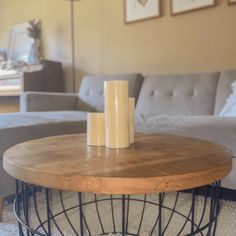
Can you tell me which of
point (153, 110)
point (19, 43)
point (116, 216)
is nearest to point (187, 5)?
point (153, 110)

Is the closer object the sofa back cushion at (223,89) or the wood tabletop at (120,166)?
the wood tabletop at (120,166)

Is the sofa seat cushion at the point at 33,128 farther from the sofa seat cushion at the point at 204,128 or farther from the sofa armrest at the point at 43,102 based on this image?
the sofa armrest at the point at 43,102

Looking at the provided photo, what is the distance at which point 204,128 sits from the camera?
152 centimetres

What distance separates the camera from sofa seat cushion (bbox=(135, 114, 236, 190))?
1.45 metres

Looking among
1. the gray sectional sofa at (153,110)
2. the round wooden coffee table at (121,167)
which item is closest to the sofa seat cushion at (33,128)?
the gray sectional sofa at (153,110)

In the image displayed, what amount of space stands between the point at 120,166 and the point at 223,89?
1617 mm

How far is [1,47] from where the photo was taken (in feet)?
13.7

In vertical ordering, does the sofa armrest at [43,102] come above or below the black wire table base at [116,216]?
above

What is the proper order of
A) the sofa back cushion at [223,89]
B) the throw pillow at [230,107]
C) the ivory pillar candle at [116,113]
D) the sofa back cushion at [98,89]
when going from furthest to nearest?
the sofa back cushion at [98,89] → the sofa back cushion at [223,89] → the throw pillow at [230,107] → the ivory pillar candle at [116,113]

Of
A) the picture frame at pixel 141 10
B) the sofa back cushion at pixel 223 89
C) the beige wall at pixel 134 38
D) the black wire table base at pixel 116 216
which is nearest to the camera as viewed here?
the black wire table base at pixel 116 216

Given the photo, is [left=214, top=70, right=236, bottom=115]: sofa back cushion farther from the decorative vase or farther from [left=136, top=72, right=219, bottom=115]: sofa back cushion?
the decorative vase

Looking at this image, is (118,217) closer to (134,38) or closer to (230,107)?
(230,107)

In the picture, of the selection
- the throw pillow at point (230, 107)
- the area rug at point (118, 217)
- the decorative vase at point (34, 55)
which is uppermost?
the decorative vase at point (34, 55)

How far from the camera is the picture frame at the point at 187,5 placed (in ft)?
8.21
